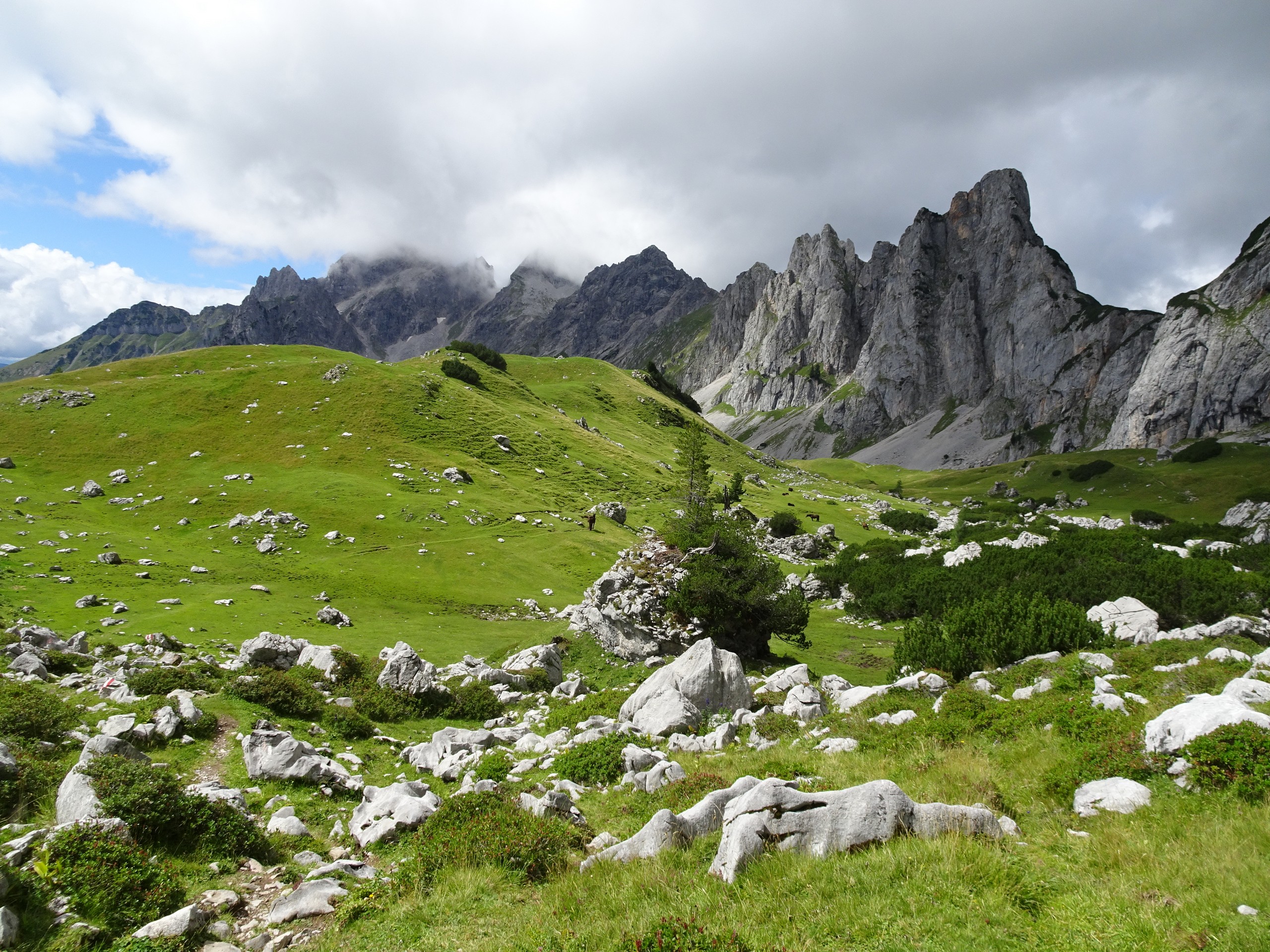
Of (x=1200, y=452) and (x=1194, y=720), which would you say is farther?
(x=1200, y=452)

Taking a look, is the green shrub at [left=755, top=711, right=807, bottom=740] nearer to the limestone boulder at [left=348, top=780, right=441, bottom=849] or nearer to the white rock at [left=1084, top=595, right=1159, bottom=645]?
the limestone boulder at [left=348, top=780, right=441, bottom=849]

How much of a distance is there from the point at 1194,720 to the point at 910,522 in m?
91.5

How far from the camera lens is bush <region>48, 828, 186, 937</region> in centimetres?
823

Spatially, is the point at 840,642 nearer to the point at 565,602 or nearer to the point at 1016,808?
the point at 565,602

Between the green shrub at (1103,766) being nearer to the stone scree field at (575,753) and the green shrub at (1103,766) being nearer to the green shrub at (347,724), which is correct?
the stone scree field at (575,753)

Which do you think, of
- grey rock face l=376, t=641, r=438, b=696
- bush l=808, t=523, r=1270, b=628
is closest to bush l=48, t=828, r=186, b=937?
grey rock face l=376, t=641, r=438, b=696

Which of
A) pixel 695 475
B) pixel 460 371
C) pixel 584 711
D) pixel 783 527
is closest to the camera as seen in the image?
pixel 584 711

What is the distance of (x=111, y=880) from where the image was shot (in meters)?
8.61

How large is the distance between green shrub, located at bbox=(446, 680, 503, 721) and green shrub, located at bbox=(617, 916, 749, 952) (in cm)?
1694

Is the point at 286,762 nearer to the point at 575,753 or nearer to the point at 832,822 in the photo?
the point at 575,753

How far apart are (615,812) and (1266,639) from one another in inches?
983

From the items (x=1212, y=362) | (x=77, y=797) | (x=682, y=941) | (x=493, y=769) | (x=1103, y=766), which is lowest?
(x=493, y=769)

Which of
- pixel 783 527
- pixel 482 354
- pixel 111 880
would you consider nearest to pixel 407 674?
pixel 111 880

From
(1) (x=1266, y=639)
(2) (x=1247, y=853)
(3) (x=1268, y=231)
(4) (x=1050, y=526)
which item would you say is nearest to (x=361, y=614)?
(2) (x=1247, y=853)
